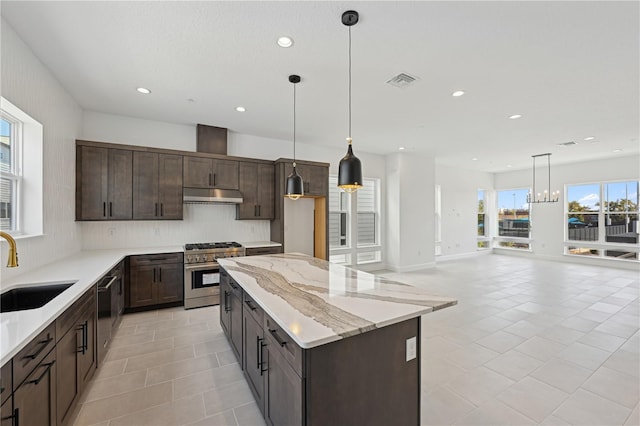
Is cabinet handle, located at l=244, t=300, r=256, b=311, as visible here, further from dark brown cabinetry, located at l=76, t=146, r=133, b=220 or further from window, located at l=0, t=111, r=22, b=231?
→ dark brown cabinetry, located at l=76, t=146, r=133, b=220

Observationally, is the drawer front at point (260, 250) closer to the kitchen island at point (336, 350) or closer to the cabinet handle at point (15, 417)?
the kitchen island at point (336, 350)

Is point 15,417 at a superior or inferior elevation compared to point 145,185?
inferior

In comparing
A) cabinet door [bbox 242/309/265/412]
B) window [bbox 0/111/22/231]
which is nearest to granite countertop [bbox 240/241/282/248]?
cabinet door [bbox 242/309/265/412]

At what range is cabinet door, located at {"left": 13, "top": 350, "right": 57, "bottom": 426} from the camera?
1.26 m

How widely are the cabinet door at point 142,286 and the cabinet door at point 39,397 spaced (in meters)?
2.46

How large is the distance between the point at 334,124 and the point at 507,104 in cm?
252

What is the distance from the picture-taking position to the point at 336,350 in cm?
137

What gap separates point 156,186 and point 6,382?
3530 millimetres

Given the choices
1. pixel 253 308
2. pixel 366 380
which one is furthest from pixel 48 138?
pixel 366 380

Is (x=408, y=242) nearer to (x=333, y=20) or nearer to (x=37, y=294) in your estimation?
(x=333, y=20)

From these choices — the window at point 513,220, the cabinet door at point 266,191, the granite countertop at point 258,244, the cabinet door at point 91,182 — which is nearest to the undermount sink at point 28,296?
the cabinet door at point 91,182

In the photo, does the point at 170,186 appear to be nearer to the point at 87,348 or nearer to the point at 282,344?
the point at 87,348

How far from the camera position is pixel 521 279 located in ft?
20.2

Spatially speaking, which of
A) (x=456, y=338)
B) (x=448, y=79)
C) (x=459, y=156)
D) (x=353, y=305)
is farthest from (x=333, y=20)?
(x=459, y=156)
